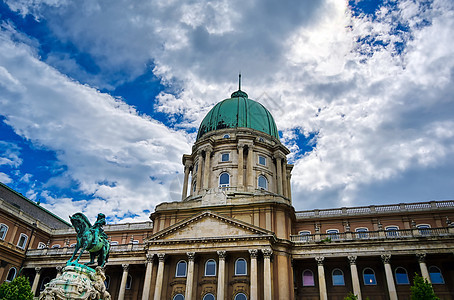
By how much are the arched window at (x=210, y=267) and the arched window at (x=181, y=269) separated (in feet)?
8.34

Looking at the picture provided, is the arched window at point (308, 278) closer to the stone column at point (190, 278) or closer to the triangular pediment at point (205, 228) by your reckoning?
the triangular pediment at point (205, 228)

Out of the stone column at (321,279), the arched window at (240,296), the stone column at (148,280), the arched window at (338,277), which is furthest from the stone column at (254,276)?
the stone column at (148,280)

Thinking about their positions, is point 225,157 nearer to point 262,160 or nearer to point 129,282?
point 262,160

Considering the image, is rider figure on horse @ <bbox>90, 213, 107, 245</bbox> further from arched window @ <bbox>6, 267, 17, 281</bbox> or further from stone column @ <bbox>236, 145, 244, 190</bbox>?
arched window @ <bbox>6, 267, 17, 281</bbox>

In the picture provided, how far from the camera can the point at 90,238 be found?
20172mm

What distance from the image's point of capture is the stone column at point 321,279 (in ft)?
123

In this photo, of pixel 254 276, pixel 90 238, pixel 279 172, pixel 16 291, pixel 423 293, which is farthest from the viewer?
pixel 279 172

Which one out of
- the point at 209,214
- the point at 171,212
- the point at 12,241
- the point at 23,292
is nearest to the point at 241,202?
the point at 209,214

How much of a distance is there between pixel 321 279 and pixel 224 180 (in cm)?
2125

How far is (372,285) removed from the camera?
40.6 metres

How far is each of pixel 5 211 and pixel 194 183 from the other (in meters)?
25.8

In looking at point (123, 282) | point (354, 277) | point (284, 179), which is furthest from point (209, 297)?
point (284, 179)

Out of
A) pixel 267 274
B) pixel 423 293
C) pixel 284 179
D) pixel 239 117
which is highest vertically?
pixel 239 117

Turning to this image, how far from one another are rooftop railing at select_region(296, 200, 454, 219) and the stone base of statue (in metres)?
34.0
